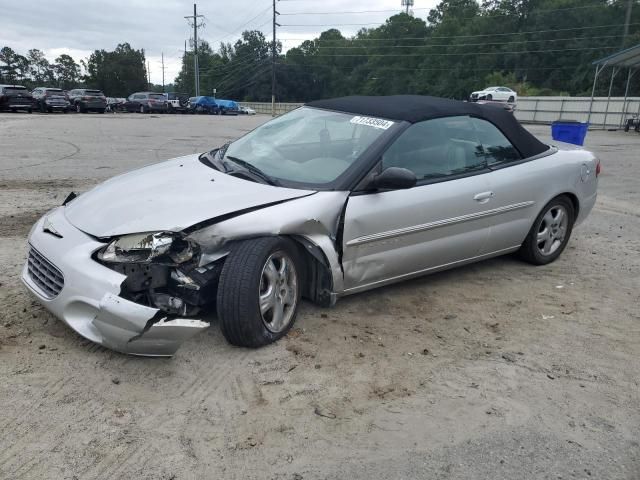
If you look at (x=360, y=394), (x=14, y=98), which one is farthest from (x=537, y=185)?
(x=14, y=98)

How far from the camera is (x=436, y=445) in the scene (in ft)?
8.61

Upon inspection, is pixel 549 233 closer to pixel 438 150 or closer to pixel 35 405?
pixel 438 150

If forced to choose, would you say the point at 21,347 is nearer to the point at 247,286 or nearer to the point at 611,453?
the point at 247,286

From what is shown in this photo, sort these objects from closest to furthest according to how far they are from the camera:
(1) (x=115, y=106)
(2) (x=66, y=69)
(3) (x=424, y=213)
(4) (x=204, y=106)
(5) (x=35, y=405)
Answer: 1. (5) (x=35, y=405)
2. (3) (x=424, y=213)
3. (1) (x=115, y=106)
4. (4) (x=204, y=106)
5. (2) (x=66, y=69)

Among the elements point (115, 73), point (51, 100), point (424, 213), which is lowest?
point (424, 213)

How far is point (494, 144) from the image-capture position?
15.3ft

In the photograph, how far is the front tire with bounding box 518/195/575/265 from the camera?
16.4 feet

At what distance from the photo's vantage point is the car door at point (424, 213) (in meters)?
3.74

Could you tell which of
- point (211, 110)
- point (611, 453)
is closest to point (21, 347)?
point (611, 453)

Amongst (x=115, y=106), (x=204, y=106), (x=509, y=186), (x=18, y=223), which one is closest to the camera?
(x=509, y=186)

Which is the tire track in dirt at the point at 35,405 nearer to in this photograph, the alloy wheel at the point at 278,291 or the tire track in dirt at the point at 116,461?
the tire track in dirt at the point at 116,461

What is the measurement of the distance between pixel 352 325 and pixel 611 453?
1.70 m

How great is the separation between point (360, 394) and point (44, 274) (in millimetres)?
1986

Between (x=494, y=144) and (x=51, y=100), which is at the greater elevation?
(x=494, y=144)
